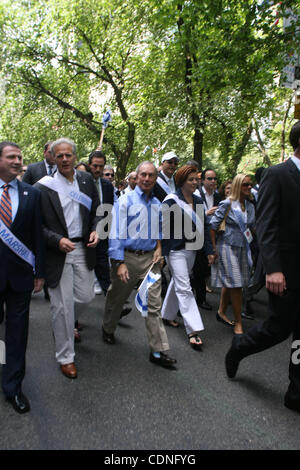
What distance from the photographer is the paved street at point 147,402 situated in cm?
242

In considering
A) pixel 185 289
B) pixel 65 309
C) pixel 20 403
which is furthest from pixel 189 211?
pixel 20 403

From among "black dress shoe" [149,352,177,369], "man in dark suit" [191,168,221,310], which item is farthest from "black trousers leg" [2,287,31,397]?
"man in dark suit" [191,168,221,310]

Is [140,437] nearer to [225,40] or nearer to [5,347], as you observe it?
[5,347]

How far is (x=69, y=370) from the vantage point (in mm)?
3266

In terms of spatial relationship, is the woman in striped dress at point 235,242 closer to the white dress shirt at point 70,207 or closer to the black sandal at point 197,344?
the black sandal at point 197,344

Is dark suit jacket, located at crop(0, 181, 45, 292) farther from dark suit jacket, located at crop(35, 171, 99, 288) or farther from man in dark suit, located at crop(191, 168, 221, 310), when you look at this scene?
man in dark suit, located at crop(191, 168, 221, 310)

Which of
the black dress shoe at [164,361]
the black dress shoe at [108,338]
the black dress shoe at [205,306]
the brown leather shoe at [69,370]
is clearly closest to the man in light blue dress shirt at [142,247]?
the black dress shoe at [164,361]

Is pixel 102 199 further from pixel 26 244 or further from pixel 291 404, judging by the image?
pixel 291 404

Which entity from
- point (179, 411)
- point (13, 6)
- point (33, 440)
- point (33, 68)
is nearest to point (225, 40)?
point (179, 411)

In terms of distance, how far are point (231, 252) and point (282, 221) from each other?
183 centimetres

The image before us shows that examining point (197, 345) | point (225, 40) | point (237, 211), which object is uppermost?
point (225, 40)

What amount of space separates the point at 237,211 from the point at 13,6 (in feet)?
55.0

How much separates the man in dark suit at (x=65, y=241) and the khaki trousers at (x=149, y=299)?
0.47 metres

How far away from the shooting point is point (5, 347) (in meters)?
2.80
